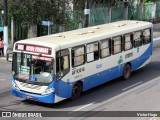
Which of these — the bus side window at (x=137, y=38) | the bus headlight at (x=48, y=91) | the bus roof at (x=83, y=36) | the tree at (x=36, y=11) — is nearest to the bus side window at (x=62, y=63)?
the bus roof at (x=83, y=36)

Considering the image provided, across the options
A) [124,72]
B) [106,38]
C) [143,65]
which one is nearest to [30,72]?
[106,38]

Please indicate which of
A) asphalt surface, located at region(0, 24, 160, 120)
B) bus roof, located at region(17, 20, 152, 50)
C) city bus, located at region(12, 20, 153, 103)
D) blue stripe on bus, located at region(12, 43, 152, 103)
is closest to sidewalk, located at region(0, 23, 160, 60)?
blue stripe on bus, located at region(12, 43, 152, 103)

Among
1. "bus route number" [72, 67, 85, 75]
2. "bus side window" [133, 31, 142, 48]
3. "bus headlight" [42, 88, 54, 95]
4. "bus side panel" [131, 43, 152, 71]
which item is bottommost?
"bus headlight" [42, 88, 54, 95]

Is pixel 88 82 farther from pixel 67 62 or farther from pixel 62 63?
pixel 62 63

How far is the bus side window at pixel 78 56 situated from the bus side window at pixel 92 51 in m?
0.42

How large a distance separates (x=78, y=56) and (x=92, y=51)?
3.89 ft

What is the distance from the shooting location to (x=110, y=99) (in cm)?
1739

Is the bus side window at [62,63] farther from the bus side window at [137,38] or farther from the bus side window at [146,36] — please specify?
the bus side window at [146,36]

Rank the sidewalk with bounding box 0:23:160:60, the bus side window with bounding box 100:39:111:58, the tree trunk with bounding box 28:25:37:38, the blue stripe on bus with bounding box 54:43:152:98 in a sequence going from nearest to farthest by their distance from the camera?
the blue stripe on bus with bounding box 54:43:152:98 < the bus side window with bounding box 100:39:111:58 < the tree trunk with bounding box 28:25:37:38 < the sidewalk with bounding box 0:23:160:60

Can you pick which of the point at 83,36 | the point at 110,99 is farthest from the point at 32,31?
the point at 110,99

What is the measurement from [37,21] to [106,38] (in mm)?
12553

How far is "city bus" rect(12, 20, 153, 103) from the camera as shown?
51.1 ft

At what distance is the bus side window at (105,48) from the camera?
18641 millimetres

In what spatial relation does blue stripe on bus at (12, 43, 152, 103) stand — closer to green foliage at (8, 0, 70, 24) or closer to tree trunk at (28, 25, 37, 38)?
green foliage at (8, 0, 70, 24)
